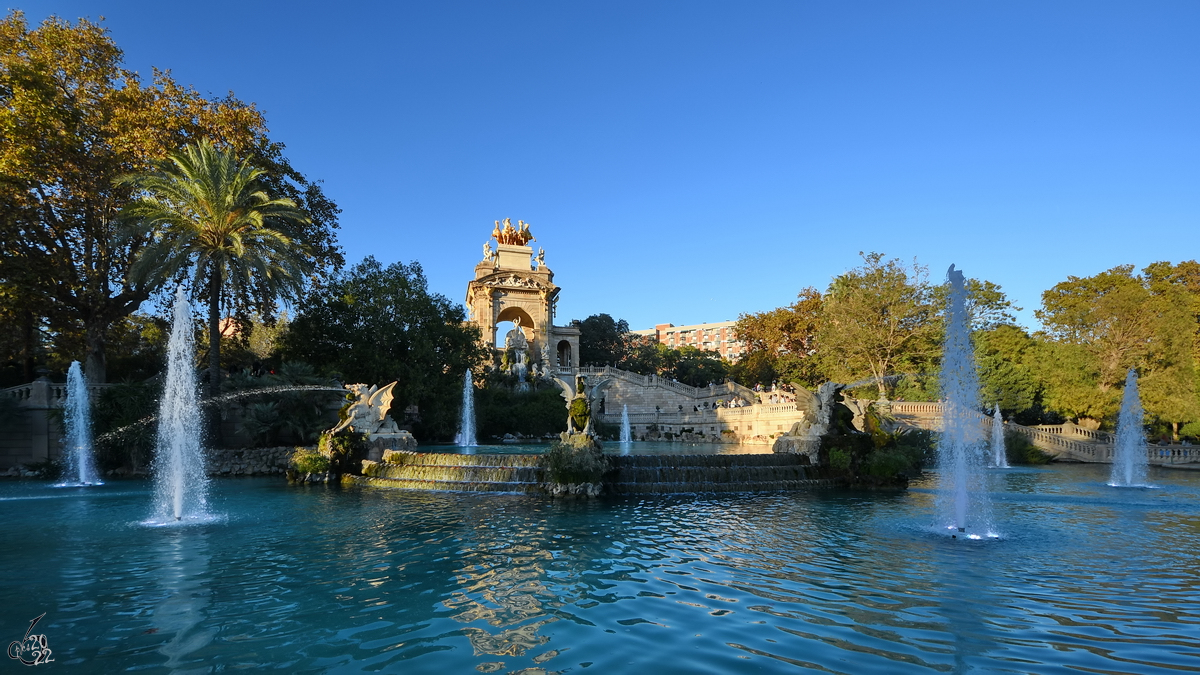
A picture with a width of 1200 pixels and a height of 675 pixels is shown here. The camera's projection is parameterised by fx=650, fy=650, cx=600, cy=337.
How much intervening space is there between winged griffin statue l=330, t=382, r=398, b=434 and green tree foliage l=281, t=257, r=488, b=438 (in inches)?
407

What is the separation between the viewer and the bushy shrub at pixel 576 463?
15.1 m

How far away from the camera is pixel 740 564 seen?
28.1ft

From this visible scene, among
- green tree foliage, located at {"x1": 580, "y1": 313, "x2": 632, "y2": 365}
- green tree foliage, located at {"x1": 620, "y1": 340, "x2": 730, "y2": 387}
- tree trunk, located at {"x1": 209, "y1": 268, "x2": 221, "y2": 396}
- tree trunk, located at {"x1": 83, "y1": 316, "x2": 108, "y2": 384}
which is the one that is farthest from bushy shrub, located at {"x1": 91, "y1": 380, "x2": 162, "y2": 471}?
green tree foliage, located at {"x1": 580, "y1": 313, "x2": 632, "y2": 365}

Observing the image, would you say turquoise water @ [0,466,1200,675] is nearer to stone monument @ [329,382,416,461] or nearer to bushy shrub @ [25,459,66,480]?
stone monument @ [329,382,416,461]

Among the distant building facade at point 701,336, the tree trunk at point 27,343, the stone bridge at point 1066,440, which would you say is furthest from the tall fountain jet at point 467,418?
the distant building facade at point 701,336

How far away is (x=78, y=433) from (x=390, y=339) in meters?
12.6

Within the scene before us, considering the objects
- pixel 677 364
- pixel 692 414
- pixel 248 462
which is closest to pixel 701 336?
pixel 677 364

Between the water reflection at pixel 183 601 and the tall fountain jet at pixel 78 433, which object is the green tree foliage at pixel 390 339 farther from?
the water reflection at pixel 183 601

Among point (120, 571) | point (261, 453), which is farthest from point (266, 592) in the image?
point (261, 453)

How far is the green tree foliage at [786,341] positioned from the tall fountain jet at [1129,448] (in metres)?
18.8

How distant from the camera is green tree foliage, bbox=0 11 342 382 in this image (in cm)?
2202

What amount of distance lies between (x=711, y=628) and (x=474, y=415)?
94.3 feet

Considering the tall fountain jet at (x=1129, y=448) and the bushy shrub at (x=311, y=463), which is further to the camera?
the tall fountain jet at (x=1129, y=448)

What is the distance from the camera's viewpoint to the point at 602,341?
77.2 metres
